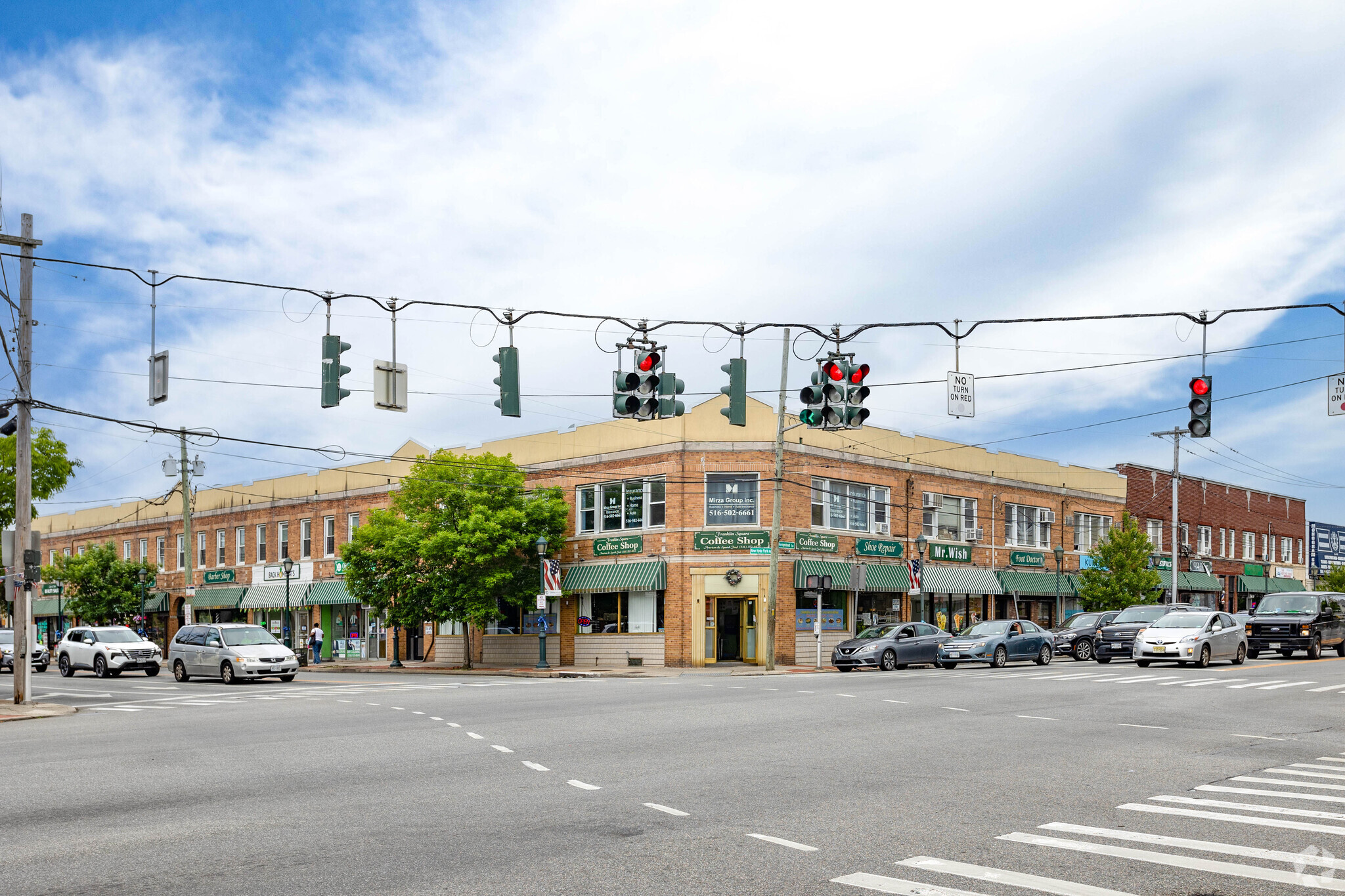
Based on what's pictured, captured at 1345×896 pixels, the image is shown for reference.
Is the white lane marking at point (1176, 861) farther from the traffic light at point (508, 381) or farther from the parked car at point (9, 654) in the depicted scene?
the parked car at point (9, 654)

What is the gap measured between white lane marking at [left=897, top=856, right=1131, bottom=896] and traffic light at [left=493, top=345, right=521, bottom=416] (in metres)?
11.1

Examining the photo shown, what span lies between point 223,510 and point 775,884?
2358 inches

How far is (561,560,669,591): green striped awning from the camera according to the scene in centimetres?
4094

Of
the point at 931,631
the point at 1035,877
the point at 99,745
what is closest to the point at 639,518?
the point at 931,631

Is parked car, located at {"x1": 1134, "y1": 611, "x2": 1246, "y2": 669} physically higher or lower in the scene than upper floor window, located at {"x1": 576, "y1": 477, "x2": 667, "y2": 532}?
lower

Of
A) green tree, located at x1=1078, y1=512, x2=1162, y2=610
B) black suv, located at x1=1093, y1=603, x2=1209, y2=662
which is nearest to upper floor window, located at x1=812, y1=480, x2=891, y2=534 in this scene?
black suv, located at x1=1093, y1=603, x2=1209, y2=662

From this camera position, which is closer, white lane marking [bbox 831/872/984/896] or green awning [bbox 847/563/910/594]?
white lane marking [bbox 831/872/984/896]

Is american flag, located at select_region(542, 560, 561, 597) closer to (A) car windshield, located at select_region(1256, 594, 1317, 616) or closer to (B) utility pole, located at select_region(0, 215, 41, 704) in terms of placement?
(B) utility pole, located at select_region(0, 215, 41, 704)

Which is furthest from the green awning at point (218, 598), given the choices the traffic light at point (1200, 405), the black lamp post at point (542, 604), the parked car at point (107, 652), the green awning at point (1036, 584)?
the traffic light at point (1200, 405)

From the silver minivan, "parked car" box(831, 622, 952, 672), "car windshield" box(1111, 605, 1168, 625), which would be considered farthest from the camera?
"car windshield" box(1111, 605, 1168, 625)

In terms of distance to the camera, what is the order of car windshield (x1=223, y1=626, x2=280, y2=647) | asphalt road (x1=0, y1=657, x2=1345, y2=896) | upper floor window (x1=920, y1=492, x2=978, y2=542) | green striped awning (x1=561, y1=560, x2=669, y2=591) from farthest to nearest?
1. upper floor window (x1=920, y1=492, x2=978, y2=542)
2. green striped awning (x1=561, y1=560, x2=669, y2=591)
3. car windshield (x1=223, y1=626, x2=280, y2=647)
4. asphalt road (x1=0, y1=657, x2=1345, y2=896)

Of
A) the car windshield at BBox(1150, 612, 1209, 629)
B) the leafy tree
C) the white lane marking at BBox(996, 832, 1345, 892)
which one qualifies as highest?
the leafy tree

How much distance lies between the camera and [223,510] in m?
62.1

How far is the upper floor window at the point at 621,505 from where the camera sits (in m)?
42.2
